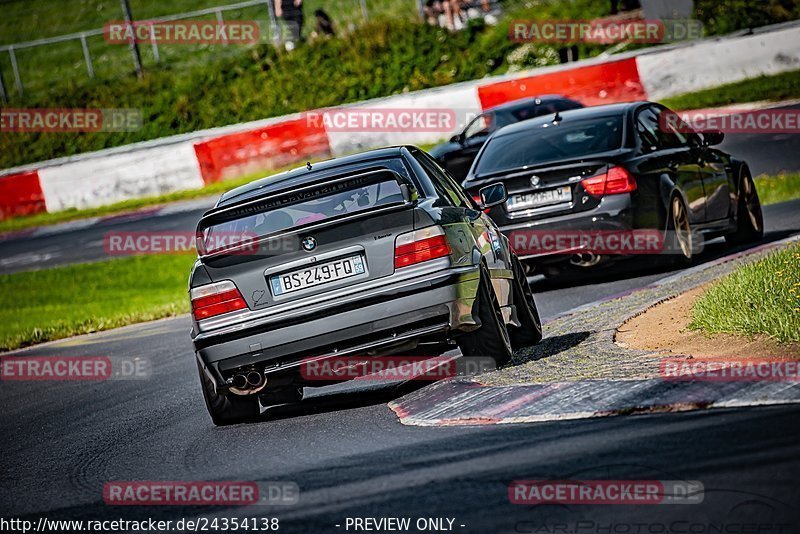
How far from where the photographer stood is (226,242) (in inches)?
301

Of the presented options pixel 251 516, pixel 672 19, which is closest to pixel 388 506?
pixel 251 516

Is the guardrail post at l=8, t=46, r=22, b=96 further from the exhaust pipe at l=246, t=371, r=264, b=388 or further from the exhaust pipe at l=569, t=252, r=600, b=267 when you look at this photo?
the exhaust pipe at l=246, t=371, r=264, b=388

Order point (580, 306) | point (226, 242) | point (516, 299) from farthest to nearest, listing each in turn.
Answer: point (580, 306), point (516, 299), point (226, 242)

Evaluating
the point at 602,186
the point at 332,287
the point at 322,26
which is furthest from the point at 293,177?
the point at 322,26

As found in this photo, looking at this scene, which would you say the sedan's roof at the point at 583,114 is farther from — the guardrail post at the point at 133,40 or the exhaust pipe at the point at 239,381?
the guardrail post at the point at 133,40

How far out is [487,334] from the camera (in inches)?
304

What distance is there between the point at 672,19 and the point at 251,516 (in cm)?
2556

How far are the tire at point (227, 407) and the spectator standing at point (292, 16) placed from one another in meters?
25.3

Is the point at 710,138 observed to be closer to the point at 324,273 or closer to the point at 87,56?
the point at 324,273

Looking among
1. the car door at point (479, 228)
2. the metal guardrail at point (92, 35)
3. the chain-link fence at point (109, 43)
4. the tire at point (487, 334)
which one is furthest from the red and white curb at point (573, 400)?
the chain-link fence at point (109, 43)

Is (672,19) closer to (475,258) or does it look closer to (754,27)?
(754,27)

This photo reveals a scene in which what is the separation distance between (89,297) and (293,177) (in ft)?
38.4

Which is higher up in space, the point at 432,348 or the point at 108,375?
the point at 432,348

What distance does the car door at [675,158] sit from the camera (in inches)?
476
